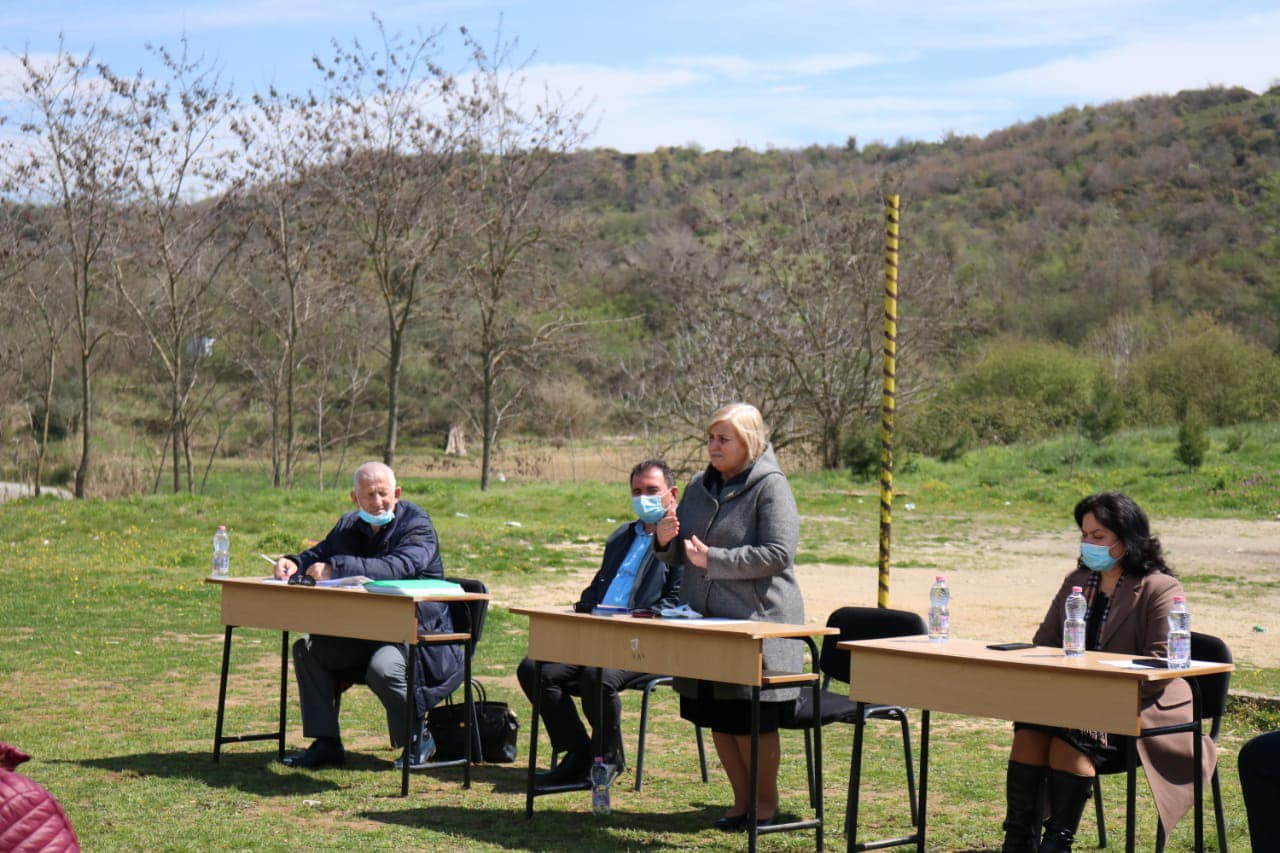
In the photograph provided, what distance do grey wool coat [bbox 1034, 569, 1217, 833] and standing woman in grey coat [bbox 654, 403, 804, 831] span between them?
3.52ft

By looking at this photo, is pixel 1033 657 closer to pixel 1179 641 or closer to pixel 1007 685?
pixel 1007 685

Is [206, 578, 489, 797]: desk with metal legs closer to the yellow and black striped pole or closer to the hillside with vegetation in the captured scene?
the yellow and black striped pole

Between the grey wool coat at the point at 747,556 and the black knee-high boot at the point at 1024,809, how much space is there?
3.16ft

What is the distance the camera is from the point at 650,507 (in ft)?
21.2

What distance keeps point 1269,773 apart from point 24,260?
90.0 feet

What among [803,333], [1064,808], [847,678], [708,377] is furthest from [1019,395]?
[1064,808]

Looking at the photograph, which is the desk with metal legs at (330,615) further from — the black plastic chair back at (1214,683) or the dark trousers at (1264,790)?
the dark trousers at (1264,790)

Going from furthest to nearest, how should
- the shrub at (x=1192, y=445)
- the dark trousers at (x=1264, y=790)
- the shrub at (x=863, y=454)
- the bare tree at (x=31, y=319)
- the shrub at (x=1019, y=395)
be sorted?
Result: the shrub at (x=1019, y=395), the shrub at (x=863, y=454), the bare tree at (x=31, y=319), the shrub at (x=1192, y=445), the dark trousers at (x=1264, y=790)

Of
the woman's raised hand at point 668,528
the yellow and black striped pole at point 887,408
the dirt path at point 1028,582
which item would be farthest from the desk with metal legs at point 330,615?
the dirt path at point 1028,582

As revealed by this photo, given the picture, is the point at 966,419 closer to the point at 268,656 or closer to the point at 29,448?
the point at 29,448

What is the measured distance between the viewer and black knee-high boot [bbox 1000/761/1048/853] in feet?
18.0

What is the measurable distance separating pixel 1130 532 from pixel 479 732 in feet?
11.4

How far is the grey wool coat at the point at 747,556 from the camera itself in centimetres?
611

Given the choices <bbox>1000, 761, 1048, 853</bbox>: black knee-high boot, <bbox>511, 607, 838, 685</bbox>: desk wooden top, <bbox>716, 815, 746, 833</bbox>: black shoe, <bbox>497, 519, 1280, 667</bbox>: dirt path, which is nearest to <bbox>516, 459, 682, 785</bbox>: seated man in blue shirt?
<bbox>511, 607, 838, 685</bbox>: desk wooden top
